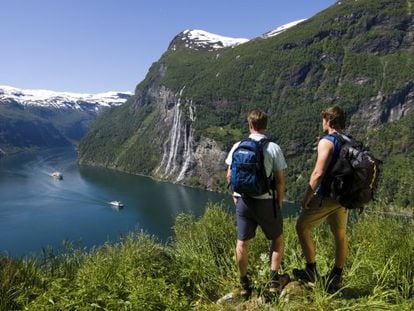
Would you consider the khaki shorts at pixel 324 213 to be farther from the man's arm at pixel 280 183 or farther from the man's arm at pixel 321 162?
the man's arm at pixel 280 183

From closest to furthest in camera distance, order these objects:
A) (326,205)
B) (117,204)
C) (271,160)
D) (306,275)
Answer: (271,160) < (326,205) < (306,275) < (117,204)

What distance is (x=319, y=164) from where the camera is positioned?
5.89 m

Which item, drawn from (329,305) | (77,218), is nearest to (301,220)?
(329,305)

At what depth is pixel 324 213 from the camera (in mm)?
6207

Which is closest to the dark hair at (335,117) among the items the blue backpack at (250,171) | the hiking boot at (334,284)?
the blue backpack at (250,171)

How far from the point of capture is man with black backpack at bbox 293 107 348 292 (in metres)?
5.94

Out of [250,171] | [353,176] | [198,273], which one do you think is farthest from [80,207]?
[353,176]

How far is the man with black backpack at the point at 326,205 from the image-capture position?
5938 millimetres

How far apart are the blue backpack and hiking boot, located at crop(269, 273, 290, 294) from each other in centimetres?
121

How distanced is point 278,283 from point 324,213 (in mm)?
1128

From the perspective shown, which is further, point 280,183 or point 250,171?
point 280,183

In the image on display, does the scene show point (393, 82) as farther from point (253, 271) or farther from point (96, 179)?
point (253, 271)

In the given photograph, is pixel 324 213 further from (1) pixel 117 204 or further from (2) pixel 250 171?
(1) pixel 117 204

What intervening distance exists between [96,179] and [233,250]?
181754mm
